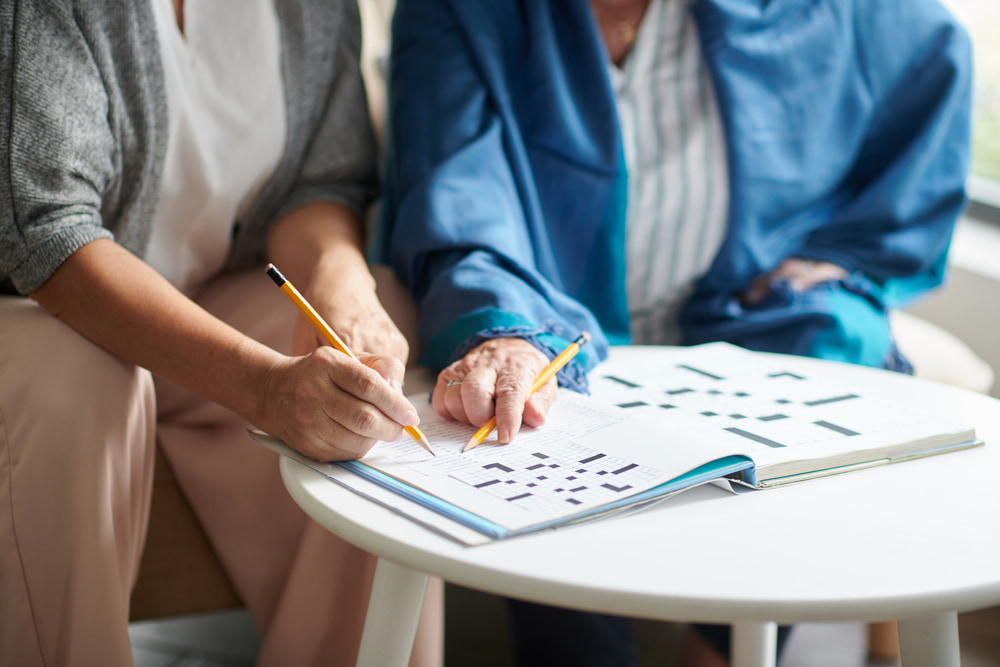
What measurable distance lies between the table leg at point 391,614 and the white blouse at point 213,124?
616mm

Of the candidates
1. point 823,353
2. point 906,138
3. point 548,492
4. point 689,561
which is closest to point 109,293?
point 548,492

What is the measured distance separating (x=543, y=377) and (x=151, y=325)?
1.21ft

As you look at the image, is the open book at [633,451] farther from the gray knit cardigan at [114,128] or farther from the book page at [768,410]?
the gray knit cardigan at [114,128]

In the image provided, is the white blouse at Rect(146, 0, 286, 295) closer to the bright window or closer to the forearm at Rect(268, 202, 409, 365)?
the forearm at Rect(268, 202, 409, 365)

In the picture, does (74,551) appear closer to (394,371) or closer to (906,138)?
A: (394,371)

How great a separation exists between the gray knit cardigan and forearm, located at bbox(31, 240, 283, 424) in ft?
0.09

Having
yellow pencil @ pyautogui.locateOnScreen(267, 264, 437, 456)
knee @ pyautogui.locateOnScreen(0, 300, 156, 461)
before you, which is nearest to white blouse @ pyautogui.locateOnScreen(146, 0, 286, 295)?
knee @ pyautogui.locateOnScreen(0, 300, 156, 461)

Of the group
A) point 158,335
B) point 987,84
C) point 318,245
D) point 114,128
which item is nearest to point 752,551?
point 158,335

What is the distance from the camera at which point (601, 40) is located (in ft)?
3.72

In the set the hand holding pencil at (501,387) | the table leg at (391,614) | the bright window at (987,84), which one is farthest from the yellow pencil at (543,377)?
the bright window at (987,84)

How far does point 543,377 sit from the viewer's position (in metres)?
0.72

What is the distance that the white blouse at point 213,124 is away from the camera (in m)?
1.00

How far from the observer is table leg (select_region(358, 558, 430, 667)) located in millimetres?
608

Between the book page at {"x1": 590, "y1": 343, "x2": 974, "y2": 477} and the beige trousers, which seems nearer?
the book page at {"x1": 590, "y1": 343, "x2": 974, "y2": 477}
